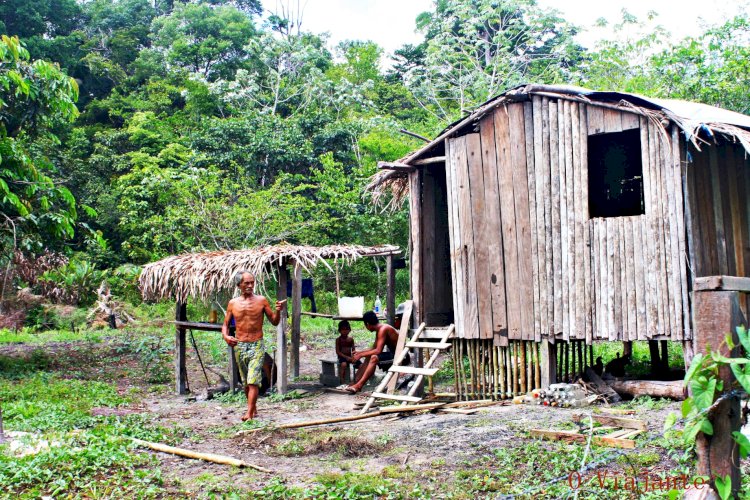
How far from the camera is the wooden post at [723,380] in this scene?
3232 millimetres

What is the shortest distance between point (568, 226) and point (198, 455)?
5.75m

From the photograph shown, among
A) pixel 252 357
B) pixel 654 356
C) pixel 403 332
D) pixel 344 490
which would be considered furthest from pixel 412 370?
pixel 344 490

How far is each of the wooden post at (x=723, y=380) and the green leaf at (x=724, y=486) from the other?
0.09ft

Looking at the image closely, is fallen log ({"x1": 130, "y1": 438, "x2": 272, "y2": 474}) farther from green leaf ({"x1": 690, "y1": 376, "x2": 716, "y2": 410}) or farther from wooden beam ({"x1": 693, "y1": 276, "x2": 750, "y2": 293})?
wooden beam ({"x1": 693, "y1": 276, "x2": 750, "y2": 293})

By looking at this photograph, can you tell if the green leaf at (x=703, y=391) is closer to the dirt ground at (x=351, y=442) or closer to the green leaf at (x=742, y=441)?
the green leaf at (x=742, y=441)

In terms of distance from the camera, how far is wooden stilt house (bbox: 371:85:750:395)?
29.4 feet

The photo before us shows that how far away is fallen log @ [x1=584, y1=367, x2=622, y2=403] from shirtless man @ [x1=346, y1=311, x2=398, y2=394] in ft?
10.0

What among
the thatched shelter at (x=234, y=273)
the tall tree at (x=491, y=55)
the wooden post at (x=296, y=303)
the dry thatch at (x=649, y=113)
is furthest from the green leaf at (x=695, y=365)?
the tall tree at (x=491, y=55)

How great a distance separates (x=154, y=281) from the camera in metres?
12.0

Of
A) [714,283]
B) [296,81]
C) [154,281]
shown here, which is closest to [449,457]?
[714,283]

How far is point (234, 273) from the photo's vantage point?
11.0m

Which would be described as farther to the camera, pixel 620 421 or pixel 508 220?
pixel 508 220

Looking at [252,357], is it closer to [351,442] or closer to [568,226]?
[351,442]

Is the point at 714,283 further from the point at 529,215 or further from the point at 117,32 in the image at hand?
the point at 117,32
